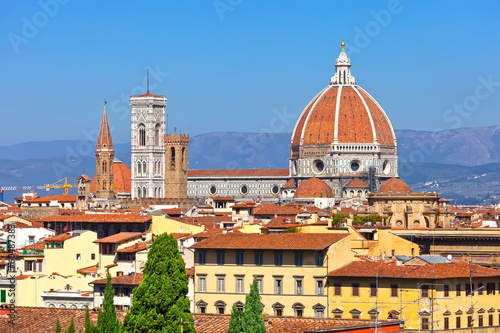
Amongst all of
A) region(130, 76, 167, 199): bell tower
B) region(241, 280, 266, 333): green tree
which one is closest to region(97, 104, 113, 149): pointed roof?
region(130, 76, 167, 199): bell tower

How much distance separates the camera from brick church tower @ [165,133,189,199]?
601 feet

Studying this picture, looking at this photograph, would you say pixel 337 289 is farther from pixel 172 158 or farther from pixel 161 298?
pixel 172 158

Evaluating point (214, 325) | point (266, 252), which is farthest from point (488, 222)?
point (214, 325)

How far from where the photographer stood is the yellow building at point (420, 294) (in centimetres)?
4550

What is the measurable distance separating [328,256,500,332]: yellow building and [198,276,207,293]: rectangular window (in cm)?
515

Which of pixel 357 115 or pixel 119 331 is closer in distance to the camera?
pixel 119 331

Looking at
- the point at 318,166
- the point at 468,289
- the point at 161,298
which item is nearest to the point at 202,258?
the point at 468,289

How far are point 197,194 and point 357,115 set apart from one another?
79.8 feet

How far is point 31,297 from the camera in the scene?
54.8 meters

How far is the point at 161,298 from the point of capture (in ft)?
121

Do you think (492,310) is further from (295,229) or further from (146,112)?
(146,112)

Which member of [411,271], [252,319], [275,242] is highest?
[275,242]

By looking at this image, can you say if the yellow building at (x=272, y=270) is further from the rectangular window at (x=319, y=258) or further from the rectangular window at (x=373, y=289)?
the rectangular window at (x=373, y=289)

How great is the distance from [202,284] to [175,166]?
13307cm
